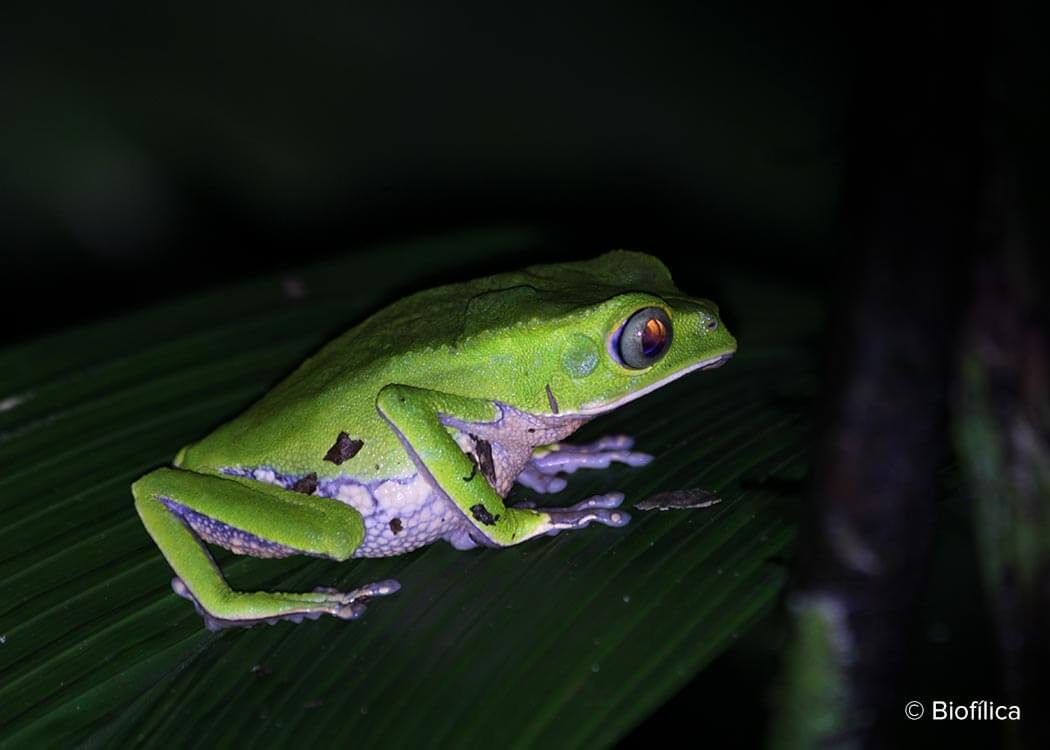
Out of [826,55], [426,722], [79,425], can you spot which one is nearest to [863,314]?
[426,722]

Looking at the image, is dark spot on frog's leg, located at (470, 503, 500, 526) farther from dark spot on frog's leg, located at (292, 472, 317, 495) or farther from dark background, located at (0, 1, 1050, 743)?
dark background, located at (0, 1, 1050, 743)

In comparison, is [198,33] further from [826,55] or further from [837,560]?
[837,560]

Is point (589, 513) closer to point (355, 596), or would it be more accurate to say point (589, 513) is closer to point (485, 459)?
point (485, 459)

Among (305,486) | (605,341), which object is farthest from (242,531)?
(605,341)

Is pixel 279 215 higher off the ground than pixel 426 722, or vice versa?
pixel 279 215

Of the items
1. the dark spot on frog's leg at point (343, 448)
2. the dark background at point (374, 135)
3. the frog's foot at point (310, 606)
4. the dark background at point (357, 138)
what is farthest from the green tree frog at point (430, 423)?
the dark background at point (357, 138)

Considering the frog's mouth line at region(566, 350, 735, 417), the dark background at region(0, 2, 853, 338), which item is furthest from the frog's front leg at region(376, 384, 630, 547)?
the dark background at region(0, 2, 853, 338)
